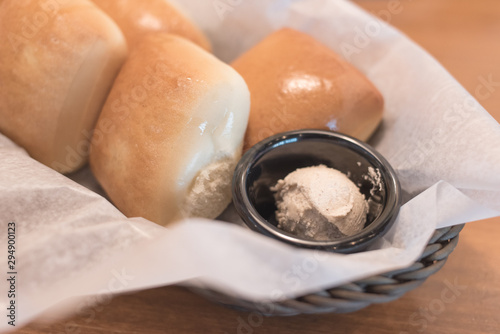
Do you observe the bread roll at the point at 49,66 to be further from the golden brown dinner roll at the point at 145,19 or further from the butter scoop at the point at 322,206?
the butter scoop at the point at 322,206

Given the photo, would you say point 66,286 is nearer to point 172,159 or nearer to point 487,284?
point 172,159

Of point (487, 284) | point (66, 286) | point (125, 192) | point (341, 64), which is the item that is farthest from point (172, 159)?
point (487, 284)

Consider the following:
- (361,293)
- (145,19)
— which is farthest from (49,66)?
(361,293)

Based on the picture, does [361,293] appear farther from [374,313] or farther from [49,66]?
[49,66]

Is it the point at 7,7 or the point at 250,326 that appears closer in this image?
the point at 250,326

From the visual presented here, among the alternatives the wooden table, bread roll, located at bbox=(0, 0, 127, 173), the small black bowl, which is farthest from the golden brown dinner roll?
the wooden table

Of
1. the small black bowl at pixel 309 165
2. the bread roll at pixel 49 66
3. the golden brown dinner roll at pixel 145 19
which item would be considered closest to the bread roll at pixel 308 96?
the small black bowl at pixel 309 165
